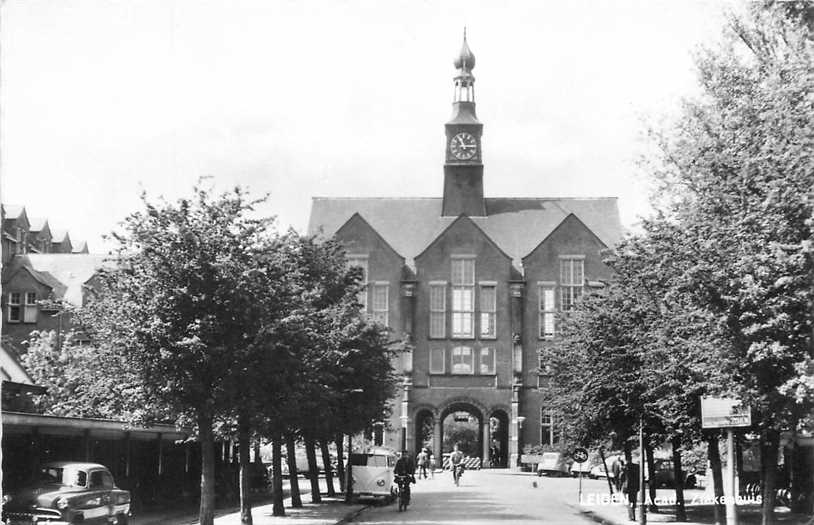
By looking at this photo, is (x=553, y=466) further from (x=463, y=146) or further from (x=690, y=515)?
(x=690, y=515)

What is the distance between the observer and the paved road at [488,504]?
3025 cm

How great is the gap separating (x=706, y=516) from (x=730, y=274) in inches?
668

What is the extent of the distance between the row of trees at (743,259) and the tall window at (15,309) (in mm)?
55343

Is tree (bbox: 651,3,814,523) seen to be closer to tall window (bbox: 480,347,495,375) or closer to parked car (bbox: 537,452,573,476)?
parked car (bbox: 537,452,573,476)

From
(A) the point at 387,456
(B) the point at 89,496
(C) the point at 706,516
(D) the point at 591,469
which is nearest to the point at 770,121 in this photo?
(B) the point at 89,496

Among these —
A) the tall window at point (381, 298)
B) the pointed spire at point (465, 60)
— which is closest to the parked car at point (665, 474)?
the tall window at point (381, 298)

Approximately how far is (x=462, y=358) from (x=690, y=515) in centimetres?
4728

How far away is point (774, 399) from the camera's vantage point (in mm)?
16953

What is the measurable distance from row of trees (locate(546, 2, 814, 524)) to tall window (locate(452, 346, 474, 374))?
169 feet

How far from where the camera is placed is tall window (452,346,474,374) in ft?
262

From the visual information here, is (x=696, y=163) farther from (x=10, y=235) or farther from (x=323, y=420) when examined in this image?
(x=10, y=235)

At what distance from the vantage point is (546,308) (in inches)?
3172

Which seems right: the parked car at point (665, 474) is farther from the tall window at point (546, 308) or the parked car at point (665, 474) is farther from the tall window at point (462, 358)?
the tall window at point (462, 358)

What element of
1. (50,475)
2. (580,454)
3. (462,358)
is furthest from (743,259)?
(462,358)
